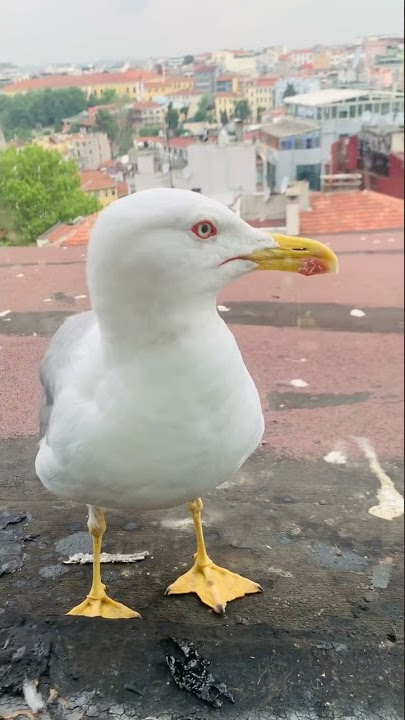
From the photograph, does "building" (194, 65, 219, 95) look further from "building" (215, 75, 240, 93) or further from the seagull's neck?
the seagull's neck

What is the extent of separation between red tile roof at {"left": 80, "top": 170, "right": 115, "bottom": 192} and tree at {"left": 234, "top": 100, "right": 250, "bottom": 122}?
217mm

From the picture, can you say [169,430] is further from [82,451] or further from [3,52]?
[3,52]

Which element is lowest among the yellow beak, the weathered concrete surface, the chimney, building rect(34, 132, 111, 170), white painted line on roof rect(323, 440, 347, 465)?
white painted line on roof rect(323, 440, 347, 465)

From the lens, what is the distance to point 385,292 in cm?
157

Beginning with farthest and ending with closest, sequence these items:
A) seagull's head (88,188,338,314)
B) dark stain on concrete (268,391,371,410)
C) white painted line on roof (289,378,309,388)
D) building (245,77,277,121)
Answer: white painted line on roof (289,378,309,388) < dark stain on concrete (268,391,371,410) < building (245,77,277,121) < seagull's head (88,188,338,314)

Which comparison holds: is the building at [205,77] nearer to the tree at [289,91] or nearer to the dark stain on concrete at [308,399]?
the tree at [289,91]

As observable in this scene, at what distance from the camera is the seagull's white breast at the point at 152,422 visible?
1.87 ft

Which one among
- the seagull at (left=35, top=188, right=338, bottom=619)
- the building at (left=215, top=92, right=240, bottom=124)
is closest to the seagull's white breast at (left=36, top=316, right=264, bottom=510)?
the seagull at (left=35, top=188, right=338, bottom=619)

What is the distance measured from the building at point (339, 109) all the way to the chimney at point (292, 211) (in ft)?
0.35

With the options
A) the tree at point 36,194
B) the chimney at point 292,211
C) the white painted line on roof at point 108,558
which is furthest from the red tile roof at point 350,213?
the white painted line on roof at point 108,558

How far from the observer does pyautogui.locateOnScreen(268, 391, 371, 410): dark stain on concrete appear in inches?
46.8

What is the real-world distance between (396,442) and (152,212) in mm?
902

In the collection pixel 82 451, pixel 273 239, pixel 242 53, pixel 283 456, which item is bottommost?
pixel 283 456

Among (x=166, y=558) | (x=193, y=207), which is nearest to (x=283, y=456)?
(x=166, y=558)
